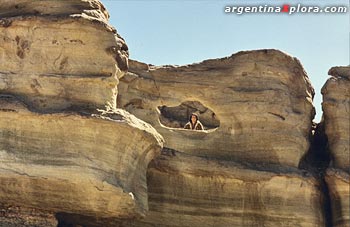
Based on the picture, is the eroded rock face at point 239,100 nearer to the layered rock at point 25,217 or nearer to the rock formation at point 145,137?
the rock formation at point 145,137

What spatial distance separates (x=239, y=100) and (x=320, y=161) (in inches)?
89.3

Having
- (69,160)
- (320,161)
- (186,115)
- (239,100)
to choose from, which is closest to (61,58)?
(69,160)

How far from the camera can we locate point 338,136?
58.5ft

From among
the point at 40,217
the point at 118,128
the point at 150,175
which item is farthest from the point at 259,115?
the point at 40,217

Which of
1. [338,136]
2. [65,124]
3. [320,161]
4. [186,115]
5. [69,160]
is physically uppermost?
[186,115]

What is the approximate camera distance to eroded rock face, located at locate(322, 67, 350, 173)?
17.7 meters

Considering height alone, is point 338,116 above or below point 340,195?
above

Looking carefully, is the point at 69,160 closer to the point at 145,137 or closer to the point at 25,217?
the point at 25,217

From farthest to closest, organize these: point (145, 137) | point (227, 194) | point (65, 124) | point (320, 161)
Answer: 1. point (320, 161)
2. point (227, 194)
3. point (145, 137)
4. point (65, 124)

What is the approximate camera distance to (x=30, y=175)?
14625 millimetres

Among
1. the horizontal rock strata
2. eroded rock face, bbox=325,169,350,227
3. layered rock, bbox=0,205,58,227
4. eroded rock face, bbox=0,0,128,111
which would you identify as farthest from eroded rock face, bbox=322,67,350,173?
layered rock, bbox=0,205,58,227

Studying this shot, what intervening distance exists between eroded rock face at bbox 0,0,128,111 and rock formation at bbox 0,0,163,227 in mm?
19

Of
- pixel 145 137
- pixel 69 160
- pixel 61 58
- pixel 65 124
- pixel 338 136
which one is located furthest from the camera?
pixel 338 136

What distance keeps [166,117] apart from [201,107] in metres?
1.06
